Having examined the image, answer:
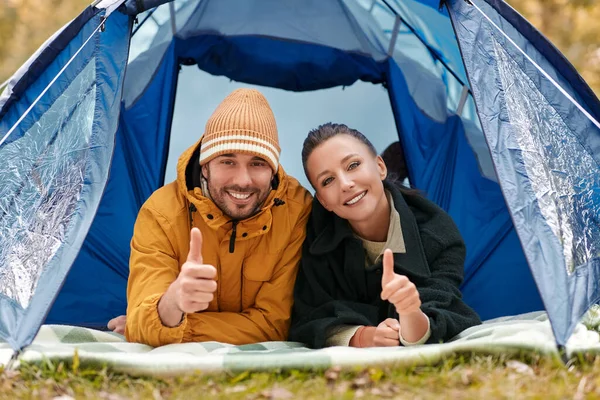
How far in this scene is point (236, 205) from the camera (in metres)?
2.46

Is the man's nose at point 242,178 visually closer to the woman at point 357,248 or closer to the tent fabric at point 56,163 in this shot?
the woman at point 357,248

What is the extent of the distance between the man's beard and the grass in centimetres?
68

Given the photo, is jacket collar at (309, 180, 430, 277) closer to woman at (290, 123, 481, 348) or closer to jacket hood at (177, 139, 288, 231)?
woman at (290, 123, 481, 348)

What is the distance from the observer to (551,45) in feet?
8.82

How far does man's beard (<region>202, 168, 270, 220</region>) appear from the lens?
2451mm

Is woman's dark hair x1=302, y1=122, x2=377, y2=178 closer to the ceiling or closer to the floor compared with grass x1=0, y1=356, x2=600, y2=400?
closer to the ceiling

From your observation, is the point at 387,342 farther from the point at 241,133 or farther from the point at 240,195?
the point at 241,133

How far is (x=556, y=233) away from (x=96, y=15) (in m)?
1.71

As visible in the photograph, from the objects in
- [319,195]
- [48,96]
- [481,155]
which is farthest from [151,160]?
[481,155]

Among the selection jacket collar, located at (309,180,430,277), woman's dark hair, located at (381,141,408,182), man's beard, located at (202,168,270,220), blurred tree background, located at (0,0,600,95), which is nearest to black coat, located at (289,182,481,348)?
jacket collar, located at (309,180,430,277)

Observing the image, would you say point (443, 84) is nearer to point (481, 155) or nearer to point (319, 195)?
point (481, 155)

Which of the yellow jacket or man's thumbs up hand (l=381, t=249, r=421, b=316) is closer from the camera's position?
man's thumbs up hand (l=381, t=249, r=421, b=316)

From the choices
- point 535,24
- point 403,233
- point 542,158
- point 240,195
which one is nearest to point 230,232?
point 240,195

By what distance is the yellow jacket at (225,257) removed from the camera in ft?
8.02
